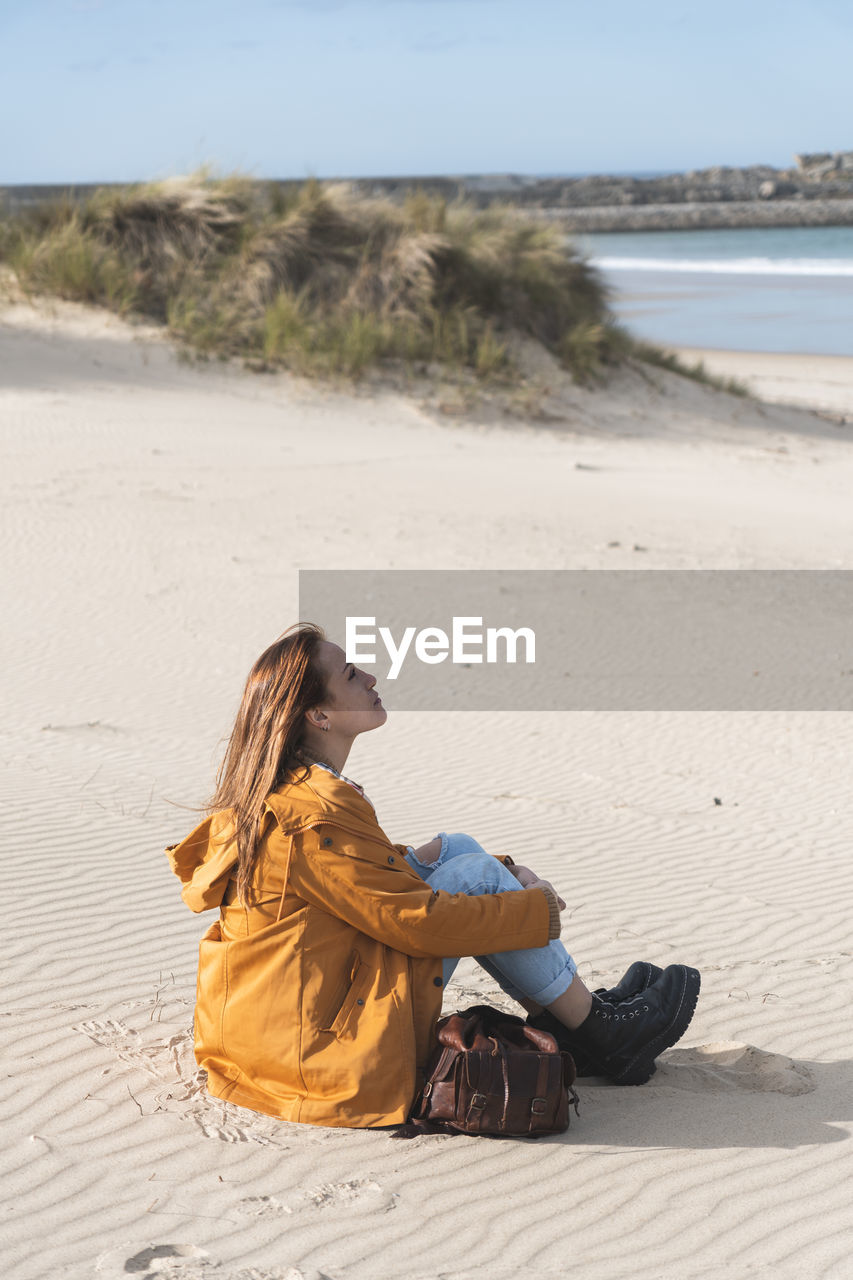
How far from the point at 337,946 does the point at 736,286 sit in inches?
1935

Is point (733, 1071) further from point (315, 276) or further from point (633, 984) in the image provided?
point (315, 276)

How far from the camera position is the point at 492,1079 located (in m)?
3.19

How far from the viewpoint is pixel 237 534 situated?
1243 centimetres

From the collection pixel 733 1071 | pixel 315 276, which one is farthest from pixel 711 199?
pixel 733 1071

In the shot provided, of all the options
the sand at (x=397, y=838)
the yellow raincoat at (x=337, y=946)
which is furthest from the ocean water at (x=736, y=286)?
the yellow raincoat at (x=337, y=946)

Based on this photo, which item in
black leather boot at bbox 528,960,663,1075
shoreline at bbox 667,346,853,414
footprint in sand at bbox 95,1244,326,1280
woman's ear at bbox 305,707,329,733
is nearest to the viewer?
footprint in sand at bbox 95,1244,326,1280

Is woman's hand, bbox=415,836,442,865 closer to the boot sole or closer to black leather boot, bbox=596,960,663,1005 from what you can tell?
black leather boot, bbox=596,960,663,1005

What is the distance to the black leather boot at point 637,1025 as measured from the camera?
139 inches

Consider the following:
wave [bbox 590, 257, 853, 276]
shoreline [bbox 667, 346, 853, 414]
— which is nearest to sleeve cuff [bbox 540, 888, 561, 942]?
shoreline [bbox 667, 346, 853, 414]

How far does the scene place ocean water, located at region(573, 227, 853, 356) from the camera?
111 ft

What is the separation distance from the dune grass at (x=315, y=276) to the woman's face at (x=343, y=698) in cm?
1582

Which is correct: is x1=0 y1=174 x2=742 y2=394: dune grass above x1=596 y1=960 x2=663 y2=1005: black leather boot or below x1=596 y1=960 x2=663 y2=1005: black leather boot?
above

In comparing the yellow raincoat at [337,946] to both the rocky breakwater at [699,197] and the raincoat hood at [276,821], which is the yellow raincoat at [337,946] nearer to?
the raincoat hood at [276,821]

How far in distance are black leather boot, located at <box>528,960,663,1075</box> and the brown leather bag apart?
20cm
